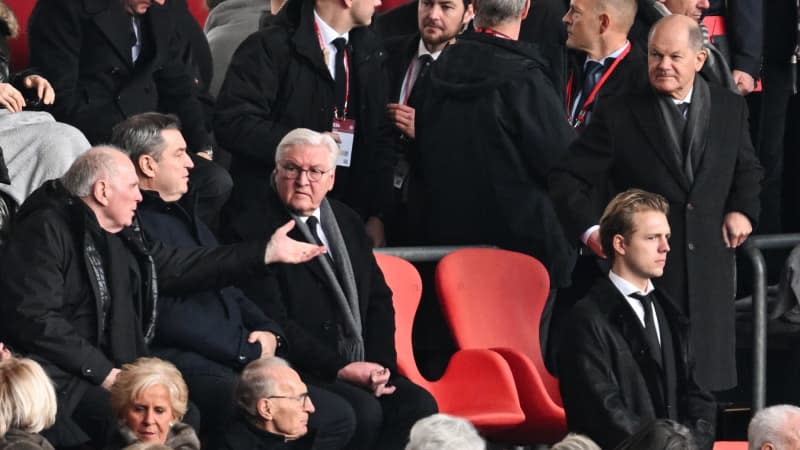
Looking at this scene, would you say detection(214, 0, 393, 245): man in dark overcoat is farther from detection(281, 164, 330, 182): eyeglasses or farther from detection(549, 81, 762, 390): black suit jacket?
detection(549, 81, 762, 390): black suit jacket

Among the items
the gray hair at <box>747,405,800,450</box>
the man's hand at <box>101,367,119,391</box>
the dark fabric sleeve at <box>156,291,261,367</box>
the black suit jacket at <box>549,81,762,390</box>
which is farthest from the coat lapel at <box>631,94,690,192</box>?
the man's hand at <box>101,367,119,391</box>

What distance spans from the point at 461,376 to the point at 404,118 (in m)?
1.26

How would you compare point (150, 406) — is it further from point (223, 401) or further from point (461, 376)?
point (461, 376)

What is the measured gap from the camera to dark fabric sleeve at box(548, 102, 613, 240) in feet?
27.3

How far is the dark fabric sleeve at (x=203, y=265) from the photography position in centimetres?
761

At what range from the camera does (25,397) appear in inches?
259

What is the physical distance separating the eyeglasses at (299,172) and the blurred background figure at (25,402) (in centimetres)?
166

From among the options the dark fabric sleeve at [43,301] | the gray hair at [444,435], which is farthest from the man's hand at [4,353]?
the gray hair at [444,435]

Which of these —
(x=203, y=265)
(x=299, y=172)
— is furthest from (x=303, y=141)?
(x=203, y=265)

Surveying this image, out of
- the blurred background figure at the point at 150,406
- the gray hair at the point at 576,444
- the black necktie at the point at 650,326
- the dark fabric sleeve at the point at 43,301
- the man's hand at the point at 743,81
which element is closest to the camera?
the gray hair at the point at 576,444

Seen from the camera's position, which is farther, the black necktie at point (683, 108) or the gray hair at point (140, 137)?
the black necktie at point (683, 108)

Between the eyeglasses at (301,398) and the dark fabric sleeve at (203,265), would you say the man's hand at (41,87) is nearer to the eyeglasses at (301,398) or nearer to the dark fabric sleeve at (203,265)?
the dark fabric sleeve at (203,265)

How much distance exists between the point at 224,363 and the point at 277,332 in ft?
0.87

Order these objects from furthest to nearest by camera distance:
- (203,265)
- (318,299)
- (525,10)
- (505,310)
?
(525,10)
(505,310)
(318,299)
(203,265)
